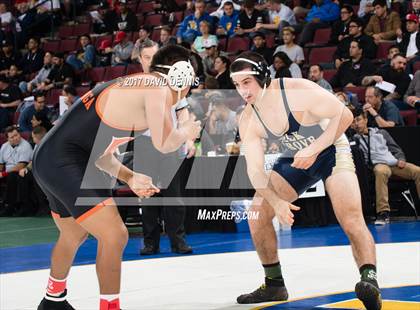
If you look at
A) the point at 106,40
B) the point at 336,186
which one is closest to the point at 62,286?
the point at 336,186

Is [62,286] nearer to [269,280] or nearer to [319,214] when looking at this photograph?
[269,280]

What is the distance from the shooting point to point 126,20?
1661 cm

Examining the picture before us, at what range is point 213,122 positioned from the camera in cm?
1081

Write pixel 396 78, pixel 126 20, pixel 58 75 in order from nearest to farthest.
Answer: pixel 396 78 → pixel 58 75 → pixel 126 20

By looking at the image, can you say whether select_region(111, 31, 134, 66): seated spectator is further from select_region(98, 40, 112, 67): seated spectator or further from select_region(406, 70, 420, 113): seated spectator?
select_region(406, 70, 420, 113): seated spectator

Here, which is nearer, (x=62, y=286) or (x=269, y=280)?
(x=62, y=286)

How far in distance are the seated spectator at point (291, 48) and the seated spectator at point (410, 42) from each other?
4.92 ft

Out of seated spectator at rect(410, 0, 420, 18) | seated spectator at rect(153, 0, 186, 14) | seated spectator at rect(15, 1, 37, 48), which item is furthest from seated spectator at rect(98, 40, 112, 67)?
seated spectator at rect(410, 0, 420, 18)

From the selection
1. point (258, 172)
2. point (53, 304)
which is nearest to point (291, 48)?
point (258, 172)

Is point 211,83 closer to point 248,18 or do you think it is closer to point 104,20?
point 248,18

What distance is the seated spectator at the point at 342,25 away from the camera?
12.8 metres

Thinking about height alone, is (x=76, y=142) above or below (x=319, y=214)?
above

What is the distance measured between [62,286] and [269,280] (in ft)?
4.68

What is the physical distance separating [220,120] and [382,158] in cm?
210
